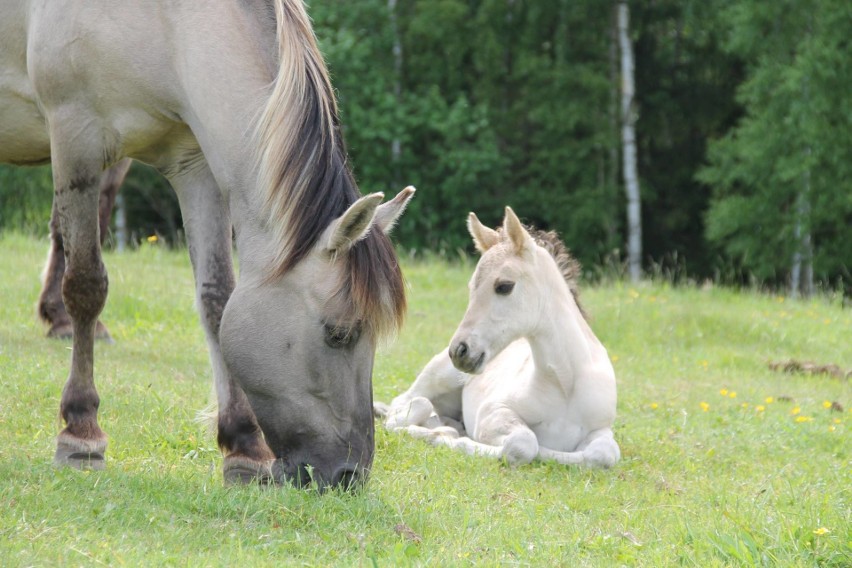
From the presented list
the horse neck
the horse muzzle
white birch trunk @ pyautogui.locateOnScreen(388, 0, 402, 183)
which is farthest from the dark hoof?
white birch trunk @ pyautogui.locateOnScreen(388, 0, 402, 183)

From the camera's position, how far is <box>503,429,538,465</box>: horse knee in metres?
5.50

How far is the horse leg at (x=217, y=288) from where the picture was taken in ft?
14.8

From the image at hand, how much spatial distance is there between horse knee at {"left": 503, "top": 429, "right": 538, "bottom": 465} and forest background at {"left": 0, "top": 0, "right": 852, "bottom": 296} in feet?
51.7

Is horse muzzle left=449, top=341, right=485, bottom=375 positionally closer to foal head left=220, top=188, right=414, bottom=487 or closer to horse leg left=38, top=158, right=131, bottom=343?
foal head left=220, top=188, right=414, bottom=487

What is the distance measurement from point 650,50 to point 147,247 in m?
16.1

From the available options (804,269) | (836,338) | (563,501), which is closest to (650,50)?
(804,269)

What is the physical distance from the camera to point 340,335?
4004 mm

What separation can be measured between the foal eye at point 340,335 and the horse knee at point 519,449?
175 centimetres

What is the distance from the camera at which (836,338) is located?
34.5ft

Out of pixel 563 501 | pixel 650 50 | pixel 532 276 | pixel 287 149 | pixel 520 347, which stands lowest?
pixel 563 501

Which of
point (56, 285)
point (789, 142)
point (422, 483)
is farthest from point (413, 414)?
point (789, 142)

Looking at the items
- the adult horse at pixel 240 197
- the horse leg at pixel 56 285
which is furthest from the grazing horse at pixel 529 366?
the horse leg at pixel 56 285

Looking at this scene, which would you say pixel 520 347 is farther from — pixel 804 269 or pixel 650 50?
pixel 650 50

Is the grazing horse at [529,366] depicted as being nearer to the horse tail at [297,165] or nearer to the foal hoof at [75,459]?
the horse tail at [297,165]
